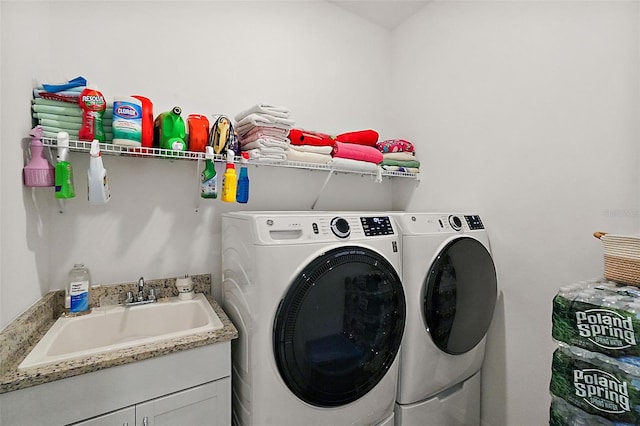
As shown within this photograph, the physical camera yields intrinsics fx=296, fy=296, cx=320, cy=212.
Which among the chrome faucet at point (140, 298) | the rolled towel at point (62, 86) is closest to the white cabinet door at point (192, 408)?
the chrome faucet at point (140, 298)

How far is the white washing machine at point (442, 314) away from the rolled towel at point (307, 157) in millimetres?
Result: 584

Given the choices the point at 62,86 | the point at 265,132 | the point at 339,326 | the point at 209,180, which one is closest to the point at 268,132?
the point at 265,132

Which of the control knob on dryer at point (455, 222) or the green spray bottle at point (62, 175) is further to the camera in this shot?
the control knob on dryer at point (455, 222)

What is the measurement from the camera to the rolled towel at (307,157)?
173 cm

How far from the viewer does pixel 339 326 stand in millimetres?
1260

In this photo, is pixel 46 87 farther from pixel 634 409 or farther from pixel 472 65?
pixel 634 409

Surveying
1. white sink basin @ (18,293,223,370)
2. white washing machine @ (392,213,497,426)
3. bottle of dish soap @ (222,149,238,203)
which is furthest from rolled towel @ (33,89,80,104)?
white washing machine @ (392,213,497,426)

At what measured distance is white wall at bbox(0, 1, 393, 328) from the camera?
3.85ft

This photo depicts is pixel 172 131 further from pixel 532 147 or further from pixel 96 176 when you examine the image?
pixel 532 147

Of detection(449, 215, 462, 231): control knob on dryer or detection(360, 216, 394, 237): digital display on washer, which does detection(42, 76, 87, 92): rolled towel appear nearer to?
detection(360, 216, 394, 237): digital display on washer

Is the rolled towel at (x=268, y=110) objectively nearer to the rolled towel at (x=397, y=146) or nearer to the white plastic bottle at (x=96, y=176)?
the white plastic bottle at (x=96, y=176)

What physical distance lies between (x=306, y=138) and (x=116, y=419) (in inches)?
61.7

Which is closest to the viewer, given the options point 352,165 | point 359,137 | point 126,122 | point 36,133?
point 36,133

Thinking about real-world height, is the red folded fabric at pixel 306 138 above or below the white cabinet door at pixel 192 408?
above
